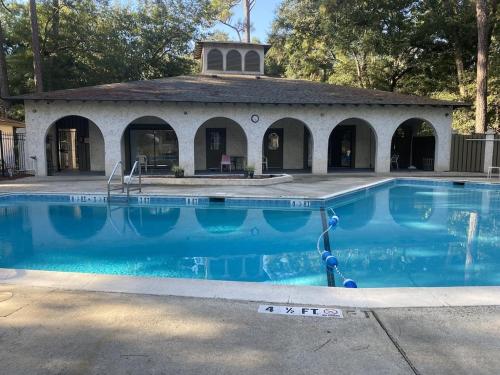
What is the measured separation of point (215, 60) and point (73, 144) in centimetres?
870

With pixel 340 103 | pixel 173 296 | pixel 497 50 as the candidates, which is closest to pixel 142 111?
pixel 340 103

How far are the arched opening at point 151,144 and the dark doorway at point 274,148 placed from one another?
4.53 meters

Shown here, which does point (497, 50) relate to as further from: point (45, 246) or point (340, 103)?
point (45, 246)

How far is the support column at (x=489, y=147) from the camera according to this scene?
18094mm

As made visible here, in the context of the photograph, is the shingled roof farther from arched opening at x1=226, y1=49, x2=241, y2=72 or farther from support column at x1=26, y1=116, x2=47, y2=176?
arched opening at x1=226, y1=49, x2=241, y2=72

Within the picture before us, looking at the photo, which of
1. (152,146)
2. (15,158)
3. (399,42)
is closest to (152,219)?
(152,146)

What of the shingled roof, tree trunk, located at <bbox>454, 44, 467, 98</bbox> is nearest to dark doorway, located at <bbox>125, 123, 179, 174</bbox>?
the shingled roof

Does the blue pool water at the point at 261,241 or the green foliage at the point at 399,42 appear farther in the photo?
the green foliage at the point at 399,42

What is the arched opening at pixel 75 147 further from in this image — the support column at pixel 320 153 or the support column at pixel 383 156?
the support column at pixel 383 156

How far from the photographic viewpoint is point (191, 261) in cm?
664

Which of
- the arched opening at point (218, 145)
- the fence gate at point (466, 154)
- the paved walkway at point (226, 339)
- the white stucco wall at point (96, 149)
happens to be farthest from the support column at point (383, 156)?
the paved walkway at point (226, 339)

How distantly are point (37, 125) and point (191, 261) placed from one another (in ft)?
42.6

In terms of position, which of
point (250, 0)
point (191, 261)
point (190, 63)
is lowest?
point (191, 261)

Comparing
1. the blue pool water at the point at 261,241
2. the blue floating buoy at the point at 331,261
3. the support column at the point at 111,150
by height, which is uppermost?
the support column at the point at 111,150
